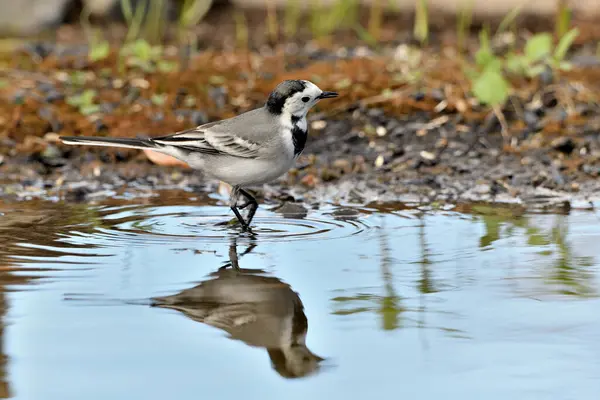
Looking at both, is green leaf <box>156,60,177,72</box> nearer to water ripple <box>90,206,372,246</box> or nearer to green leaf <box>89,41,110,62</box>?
green leaf <box>89,41,110,62</box>

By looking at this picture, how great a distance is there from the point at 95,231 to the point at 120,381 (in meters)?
2.62

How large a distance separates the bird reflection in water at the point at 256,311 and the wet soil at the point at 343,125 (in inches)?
96.8

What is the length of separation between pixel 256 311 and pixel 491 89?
455 cm

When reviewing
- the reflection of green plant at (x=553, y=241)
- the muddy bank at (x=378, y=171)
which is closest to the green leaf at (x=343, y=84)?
the muddy bank at (x=378, y=171)

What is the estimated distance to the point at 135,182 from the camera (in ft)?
24.6

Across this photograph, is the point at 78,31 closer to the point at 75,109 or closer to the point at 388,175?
the point at 75,109

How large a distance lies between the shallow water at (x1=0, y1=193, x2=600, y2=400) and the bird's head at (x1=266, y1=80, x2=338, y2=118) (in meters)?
0.66

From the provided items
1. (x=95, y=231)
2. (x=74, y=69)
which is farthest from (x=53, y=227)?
(x=74, y=69)

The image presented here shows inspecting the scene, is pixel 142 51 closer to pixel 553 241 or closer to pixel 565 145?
pixel 565 145

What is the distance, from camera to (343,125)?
8.35 meters

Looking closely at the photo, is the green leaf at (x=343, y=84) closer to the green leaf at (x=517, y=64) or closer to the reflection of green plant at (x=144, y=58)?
the green leaf at (x=517, y=64)

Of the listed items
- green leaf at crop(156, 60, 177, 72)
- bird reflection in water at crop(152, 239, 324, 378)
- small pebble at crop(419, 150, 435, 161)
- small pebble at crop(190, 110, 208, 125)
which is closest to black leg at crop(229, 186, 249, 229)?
bird reflection in water at crop(152, 239, 324, 378)

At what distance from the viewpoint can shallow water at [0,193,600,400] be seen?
9.95 ft

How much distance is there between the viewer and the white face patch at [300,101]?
5.93m
